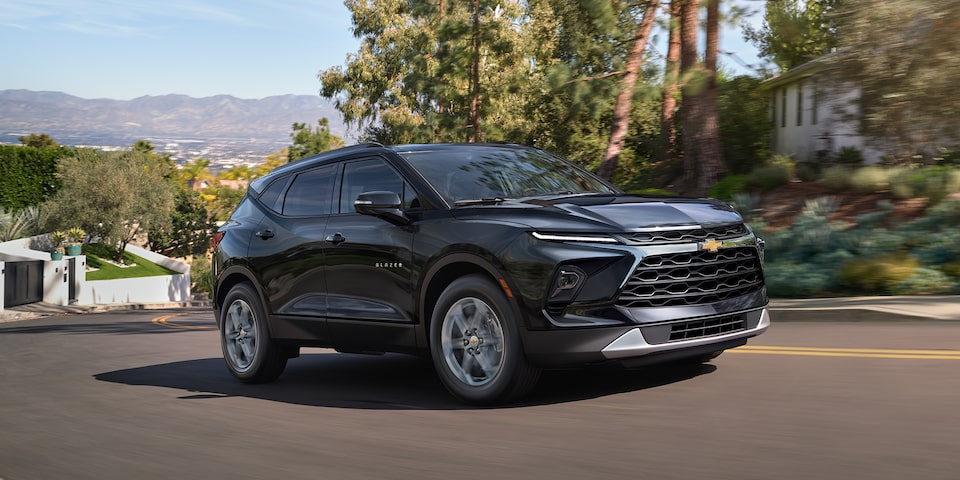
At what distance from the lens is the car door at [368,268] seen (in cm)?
748

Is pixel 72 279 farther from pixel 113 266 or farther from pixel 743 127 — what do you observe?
pixel 743 127

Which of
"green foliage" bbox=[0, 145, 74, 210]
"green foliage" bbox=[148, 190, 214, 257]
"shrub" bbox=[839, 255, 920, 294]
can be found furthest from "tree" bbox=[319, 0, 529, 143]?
"green foliage" bbox=[148, 190, 214, 257]

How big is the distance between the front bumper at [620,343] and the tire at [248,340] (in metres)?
3.30

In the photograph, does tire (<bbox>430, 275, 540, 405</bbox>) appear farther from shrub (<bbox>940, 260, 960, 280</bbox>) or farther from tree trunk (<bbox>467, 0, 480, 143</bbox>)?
tree trunk (<bbox>467, 0, 480, 143</bbox>)

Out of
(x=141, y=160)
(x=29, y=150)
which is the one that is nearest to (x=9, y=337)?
(x=29, y=150)

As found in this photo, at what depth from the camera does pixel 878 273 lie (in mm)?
13617

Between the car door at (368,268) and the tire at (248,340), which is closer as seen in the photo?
the car door at (368,268)

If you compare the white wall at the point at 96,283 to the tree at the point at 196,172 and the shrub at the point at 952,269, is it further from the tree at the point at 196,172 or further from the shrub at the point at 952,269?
the tree at the point at 196,172

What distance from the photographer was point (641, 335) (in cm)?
641

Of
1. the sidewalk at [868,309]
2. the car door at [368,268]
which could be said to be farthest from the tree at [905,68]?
the car door at [368,268]

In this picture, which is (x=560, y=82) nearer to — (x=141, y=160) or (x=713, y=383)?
(x=713, y=383)

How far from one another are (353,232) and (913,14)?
14.4 meters

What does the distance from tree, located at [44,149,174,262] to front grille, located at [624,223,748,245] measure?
59.8m

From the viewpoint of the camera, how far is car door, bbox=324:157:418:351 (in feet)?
24.5
